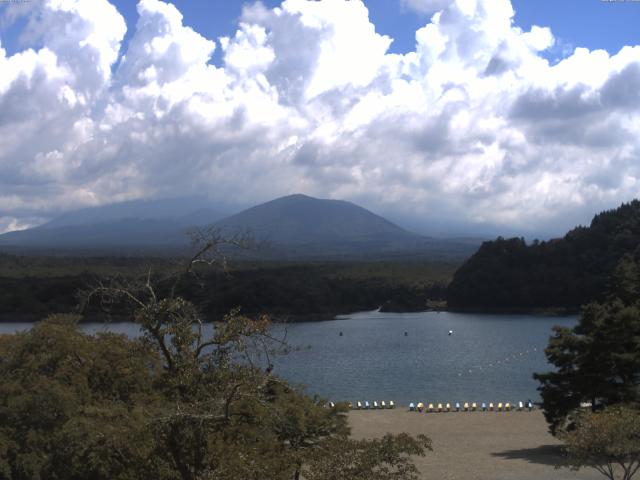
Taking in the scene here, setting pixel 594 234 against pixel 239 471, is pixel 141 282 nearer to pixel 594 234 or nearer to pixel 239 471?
pixel 239 471

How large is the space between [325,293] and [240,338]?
62.2m

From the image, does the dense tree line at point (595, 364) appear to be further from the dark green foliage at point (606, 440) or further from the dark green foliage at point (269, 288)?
the dark green foliage at point (269, 288)

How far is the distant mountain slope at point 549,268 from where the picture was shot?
64.7 metres

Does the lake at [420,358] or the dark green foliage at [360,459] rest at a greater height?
the dark green foliage at [360,459]

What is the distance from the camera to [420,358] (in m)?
39.6

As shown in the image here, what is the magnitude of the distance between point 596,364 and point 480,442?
4.17m

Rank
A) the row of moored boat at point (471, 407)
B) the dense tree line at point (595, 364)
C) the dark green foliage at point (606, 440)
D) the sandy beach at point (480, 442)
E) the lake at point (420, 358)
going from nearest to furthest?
the dark green foliage at point (606, 440)
the sandy beach at point (480, 442)
the dense tree line at point (595, 364)
the row of moored boat at point (471, 407)
the lake at point (420, 358)

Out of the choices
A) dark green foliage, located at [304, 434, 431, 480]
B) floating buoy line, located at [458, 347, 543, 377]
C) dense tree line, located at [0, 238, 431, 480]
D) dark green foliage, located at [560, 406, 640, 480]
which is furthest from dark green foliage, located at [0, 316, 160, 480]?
floating buoy line, located at [458, 347, 543, 377]

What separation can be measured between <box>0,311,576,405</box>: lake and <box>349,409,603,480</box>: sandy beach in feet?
11.5

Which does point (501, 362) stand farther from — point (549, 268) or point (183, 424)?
point (549, 268)

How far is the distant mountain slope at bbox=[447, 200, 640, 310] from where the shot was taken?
64.7m

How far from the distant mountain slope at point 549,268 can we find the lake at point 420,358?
532 cm

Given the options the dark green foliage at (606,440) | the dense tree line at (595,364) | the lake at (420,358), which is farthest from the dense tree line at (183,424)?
the dense tree line at (595,364)

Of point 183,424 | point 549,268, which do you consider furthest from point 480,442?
point 549,268
